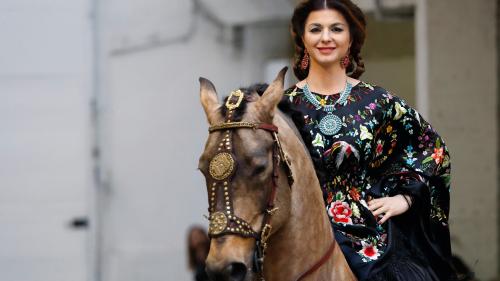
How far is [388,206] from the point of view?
496 centimetres

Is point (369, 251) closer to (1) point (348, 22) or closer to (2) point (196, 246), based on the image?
(1) point (348, 22)

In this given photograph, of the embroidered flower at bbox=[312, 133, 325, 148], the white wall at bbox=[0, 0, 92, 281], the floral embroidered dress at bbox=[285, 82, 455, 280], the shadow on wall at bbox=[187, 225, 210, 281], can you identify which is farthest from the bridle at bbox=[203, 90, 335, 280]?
the white wall at bbox=[0, 0, 92, 281]

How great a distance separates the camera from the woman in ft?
15.8

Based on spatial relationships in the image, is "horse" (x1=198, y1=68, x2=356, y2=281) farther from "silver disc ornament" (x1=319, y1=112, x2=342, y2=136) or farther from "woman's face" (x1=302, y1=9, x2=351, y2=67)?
"woman's face" (x1=302, y1=9, x2=351, y2=67)

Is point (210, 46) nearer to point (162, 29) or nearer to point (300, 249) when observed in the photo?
point (162, 29)

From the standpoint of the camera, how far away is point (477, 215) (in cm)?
1051

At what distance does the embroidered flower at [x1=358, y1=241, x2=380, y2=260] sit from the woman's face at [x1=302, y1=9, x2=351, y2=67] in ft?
2.68

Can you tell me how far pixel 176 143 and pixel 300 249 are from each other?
5.77m

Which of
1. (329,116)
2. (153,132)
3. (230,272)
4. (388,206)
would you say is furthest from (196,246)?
(230,272)

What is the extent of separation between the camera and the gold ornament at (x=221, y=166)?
402 centimetres

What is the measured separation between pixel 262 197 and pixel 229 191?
0.43 feet

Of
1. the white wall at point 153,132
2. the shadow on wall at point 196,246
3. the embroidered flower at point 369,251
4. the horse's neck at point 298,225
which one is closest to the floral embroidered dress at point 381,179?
the embroidered flower at point 369,251

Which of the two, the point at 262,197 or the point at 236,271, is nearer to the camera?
the point at 236,271

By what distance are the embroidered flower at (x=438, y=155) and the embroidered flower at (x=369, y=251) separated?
0.55 meters
